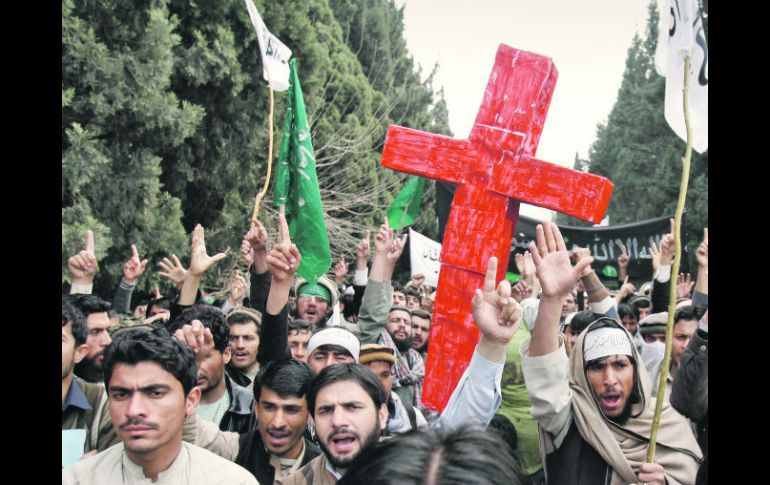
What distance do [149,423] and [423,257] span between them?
7.92 metres

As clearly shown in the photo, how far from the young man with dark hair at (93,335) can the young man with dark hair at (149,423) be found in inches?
54.9

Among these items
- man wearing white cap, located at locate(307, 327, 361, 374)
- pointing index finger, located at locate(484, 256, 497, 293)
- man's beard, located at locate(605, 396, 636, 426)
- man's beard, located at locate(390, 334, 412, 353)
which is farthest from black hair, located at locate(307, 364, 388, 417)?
man's beard, located at locate(390, 334, 412, 353)

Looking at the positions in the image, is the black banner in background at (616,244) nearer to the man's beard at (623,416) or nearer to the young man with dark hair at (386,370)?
the young man with dark hair at (386,370)

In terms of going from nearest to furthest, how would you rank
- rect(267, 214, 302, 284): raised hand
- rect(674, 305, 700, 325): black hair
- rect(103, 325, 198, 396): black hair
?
rect(103, 325, 198, 396): black hair, rect(267, 214, 302, 284): raised hand, rect(674, 305, 700, 325): black hair

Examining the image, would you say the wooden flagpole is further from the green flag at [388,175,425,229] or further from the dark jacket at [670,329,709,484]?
the green flag at [388,175,425,229]

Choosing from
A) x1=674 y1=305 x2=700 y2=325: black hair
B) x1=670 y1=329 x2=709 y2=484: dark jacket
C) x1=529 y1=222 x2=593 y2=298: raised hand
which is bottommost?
x1=670 y1=329 x2=709 y2=484: dark jacket

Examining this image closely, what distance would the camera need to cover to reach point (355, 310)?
261 inches

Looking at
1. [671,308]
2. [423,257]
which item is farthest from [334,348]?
[423,257]

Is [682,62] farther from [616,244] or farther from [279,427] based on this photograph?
[616,244]

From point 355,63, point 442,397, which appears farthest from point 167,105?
point 355,63

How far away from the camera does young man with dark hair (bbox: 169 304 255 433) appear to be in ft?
11.3
